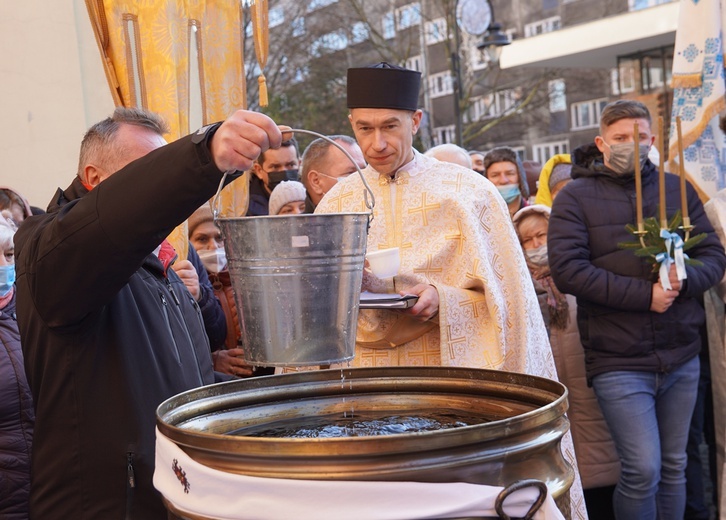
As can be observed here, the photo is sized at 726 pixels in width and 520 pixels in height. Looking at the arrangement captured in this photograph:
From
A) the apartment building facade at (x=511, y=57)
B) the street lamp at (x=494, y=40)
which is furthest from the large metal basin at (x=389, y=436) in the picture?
the street lamp at (x=494, y=40)

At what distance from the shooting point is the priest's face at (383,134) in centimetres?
363

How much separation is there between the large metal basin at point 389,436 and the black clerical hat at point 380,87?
63.5 inches

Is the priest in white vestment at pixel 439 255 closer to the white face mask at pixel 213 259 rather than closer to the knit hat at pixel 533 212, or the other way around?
the white face mask at pixel 213 259

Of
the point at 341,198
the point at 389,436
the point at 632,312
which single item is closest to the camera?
the point at 389,436

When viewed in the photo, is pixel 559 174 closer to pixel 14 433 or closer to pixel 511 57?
pixel 14 433

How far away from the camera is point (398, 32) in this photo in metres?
24.9

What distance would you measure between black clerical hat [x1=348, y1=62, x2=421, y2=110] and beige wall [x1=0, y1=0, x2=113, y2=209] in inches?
75.6

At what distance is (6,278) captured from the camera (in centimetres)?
357

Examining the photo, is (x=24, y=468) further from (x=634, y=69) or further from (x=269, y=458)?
(x=634, y=69)

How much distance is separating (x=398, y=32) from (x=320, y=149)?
20.6 metres

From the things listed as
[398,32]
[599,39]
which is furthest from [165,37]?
[398,32]

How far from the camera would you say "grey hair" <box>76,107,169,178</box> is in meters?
2.52

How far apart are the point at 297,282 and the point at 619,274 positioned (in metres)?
3.08

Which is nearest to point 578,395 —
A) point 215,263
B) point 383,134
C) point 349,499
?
point 215,263
